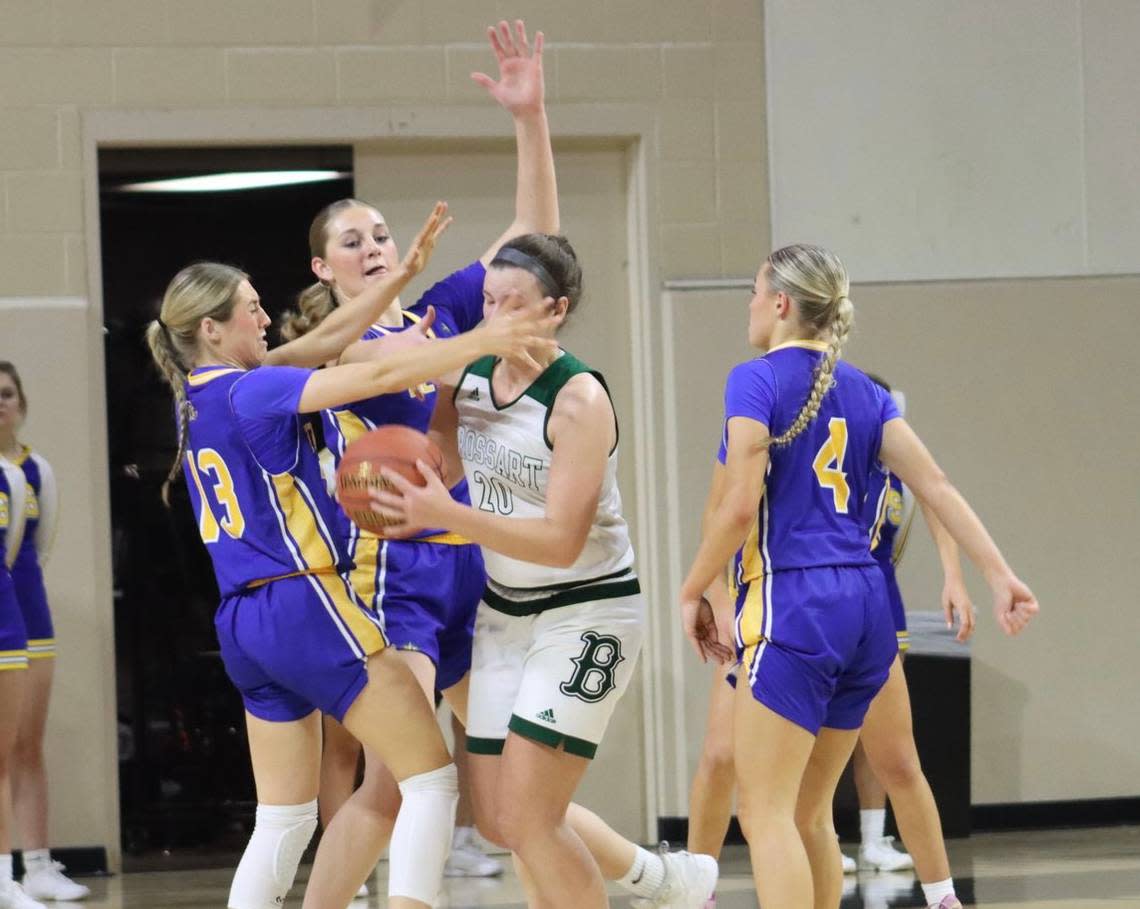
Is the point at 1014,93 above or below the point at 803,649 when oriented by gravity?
above

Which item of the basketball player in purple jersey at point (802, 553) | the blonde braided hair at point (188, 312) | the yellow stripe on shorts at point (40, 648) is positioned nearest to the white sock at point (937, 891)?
the basketball player in purple jersey at point (802, 553)

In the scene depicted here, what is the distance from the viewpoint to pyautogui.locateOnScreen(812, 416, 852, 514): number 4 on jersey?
3.85m

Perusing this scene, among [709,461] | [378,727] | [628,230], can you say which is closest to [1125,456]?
[709,461]

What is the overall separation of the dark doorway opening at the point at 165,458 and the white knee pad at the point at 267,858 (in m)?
3.33

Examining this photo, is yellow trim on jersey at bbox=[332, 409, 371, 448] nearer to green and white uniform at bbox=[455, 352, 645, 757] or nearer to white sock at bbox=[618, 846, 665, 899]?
green and white uniform at bbox=[455, 352, 645, 757]

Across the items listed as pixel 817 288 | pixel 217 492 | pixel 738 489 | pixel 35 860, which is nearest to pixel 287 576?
pixel 217 492

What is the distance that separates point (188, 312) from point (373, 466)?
2.32 feet

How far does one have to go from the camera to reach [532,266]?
11.8ft

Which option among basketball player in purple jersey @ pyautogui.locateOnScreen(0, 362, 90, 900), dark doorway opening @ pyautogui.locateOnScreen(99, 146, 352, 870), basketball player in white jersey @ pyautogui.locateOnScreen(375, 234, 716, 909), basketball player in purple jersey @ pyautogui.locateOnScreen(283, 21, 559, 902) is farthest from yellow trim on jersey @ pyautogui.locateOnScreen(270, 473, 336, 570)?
dark doorway opening @ pyautogui.locateOnScreen(99, 146, 352, 870)

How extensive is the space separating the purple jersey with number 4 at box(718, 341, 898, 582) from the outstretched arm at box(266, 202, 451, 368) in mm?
778

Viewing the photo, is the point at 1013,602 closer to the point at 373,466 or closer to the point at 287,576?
the point at 373,466

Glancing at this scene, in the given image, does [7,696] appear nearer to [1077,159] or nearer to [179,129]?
[179,129]

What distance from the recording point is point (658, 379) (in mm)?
6945

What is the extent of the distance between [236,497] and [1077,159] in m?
4.81
